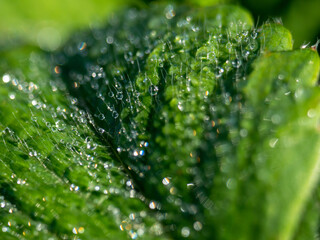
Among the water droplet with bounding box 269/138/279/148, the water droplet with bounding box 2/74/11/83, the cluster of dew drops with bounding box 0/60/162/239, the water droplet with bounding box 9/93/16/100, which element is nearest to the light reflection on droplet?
the cluster of dew drops with bounding box 0/60/162/239

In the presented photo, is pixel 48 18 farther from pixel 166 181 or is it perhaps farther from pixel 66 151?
pixel 166 181

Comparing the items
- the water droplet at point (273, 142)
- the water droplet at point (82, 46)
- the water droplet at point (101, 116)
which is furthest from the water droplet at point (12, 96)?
the water droplet at point (273, 142)

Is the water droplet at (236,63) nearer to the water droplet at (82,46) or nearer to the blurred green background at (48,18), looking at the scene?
the water droplet at (82,46)

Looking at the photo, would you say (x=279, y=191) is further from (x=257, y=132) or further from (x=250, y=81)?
(x=250, y=81)

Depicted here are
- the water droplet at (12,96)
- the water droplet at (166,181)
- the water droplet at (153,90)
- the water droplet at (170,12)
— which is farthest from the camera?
the water droplet at (170,12)

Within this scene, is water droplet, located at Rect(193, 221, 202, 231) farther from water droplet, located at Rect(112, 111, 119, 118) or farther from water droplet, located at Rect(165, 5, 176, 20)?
water droplet, located at Rect(165, 5, 176, 20)

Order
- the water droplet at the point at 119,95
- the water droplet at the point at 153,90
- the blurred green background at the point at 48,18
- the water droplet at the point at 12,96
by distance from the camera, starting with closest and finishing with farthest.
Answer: the water droplet at the point at 153,90, the water droplet at the point at 119,95, the water droplet at the point at 12,96, the blurred green background at the point at 48,18

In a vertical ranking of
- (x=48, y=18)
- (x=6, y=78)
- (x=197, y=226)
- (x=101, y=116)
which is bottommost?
(x=197, y=226)

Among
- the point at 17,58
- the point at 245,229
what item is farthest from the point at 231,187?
the point at 17,58

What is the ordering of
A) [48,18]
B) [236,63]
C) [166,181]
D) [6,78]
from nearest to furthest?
[166,181]
[236,63]
[6,78]
[48,18]

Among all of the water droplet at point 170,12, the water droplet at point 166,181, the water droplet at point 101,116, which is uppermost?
the water droplet at point 170,12

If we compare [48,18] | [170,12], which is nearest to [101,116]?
[170,12]

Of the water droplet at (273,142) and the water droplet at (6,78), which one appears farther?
the water droplet at (6,78)
